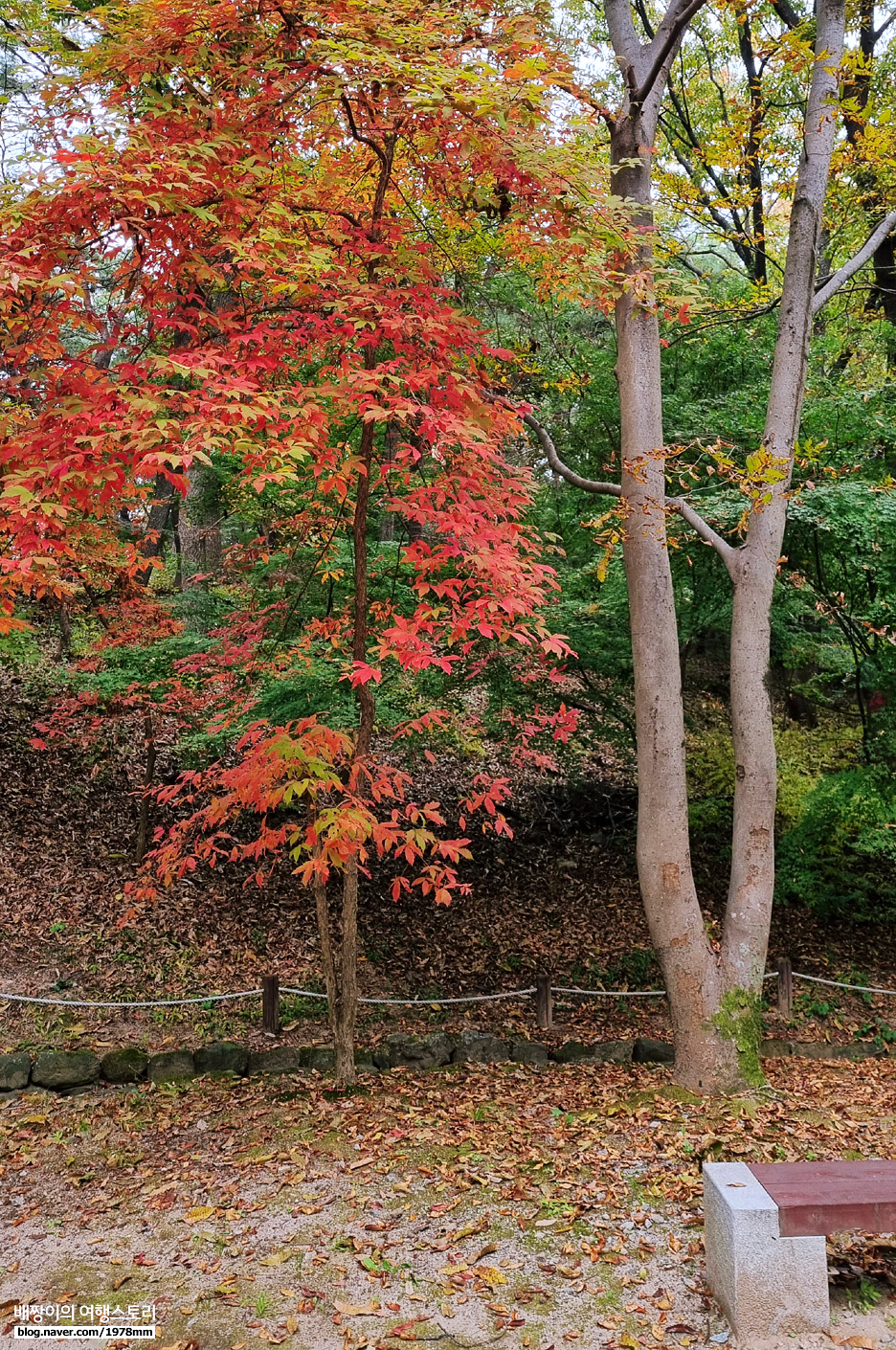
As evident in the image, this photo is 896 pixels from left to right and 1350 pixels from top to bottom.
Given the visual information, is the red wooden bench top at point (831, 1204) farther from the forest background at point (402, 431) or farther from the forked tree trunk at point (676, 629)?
the forked tree trunk at point (676, 629)

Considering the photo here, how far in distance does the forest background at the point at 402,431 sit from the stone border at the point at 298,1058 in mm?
835

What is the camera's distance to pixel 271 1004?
677cm

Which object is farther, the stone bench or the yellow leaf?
Answer: the yellow leaf

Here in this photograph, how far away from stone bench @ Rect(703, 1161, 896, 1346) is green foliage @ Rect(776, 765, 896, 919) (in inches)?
178

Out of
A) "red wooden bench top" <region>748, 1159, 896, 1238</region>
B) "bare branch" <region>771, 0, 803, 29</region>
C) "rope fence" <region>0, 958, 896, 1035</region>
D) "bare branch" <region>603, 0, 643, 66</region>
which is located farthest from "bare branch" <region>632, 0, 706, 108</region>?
"rope fence" <region>0, 958, 896, 1035</region>

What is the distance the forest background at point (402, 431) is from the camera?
4074mm

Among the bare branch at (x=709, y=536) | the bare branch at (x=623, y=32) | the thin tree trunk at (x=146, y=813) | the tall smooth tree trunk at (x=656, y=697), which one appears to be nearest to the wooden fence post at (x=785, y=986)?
the tall smooth tree trunk at (x=656, y=697)

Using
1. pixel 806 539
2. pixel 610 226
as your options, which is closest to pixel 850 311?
pixel 806 539

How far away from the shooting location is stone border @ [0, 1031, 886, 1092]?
5.88 meters

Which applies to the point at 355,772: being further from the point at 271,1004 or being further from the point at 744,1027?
the point at 744,1027

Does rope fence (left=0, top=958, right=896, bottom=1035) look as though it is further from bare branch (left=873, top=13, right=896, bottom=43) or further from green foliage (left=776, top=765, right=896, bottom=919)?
bare branch (left=873, top=13, right=896, bottom=43)

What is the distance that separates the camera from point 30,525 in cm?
391

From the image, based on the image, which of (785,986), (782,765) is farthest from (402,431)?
(782,765)

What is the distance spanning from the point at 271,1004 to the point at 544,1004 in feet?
7.78
